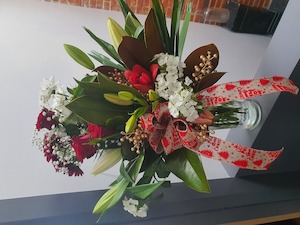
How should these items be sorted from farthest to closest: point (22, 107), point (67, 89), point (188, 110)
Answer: point (22, 107) → point (67, 89) → point (188, 110)

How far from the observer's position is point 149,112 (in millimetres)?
697

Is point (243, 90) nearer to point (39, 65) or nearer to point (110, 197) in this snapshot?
point (110, 197)

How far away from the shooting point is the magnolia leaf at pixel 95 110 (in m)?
0.65

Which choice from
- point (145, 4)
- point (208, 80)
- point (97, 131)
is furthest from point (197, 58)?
point (145, 4)

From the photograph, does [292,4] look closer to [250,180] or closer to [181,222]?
[250,180]

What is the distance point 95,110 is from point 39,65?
828mm

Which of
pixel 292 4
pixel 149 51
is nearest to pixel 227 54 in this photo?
pixel 292 4

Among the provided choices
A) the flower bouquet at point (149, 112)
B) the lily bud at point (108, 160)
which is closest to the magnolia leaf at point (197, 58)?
the flower bouquet at point (149, 112)

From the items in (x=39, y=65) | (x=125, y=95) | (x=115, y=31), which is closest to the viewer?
(x=125, y=95)

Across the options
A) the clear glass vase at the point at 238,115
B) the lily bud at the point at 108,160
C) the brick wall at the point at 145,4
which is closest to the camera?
the lily bud at the point at 108,160

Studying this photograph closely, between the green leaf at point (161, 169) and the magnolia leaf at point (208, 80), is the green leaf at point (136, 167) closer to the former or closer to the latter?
Answer: the green leaf at point (161, 169)

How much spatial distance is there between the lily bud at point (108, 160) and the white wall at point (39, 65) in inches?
8.5

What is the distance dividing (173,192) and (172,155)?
0.23 metres

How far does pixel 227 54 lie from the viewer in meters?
1.76
